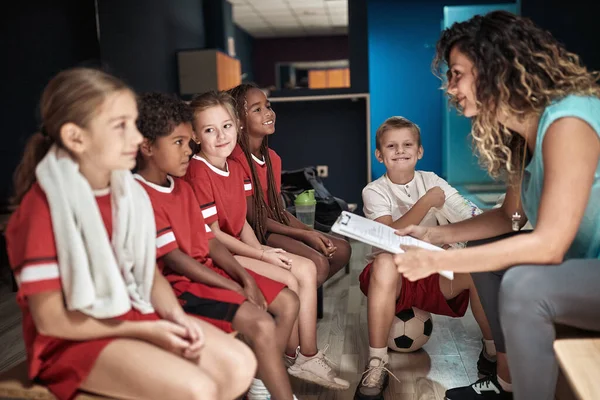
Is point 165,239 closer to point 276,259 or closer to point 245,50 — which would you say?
point 276,259

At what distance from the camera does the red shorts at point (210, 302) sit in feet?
4.50

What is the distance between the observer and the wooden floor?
6.19ft

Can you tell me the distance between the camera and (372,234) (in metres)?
1.44

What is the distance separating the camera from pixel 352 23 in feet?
15.5

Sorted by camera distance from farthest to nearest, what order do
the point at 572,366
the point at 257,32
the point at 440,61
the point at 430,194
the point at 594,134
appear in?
1. the point at 257,32
2. the point at 430,194
3. the point at 440,61
4. the point at 594,134
5. the point at 572,366

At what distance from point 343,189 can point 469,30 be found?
3.62m

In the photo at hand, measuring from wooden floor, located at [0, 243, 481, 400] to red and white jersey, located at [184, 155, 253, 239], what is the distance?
1.94 ft

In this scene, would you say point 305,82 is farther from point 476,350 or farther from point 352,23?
point 476,350

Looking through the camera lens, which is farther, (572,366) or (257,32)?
(257,32)

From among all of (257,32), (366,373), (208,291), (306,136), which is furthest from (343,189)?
(257,32)

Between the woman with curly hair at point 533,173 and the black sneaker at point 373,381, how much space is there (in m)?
0.51

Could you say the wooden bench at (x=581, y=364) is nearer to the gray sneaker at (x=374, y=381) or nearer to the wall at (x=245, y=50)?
the gray sneaker at (x=374, y=381)

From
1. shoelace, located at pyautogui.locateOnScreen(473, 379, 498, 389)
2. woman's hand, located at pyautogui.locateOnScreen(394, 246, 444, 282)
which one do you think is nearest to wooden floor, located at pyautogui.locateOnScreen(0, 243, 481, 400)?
shoelace, located at pyautogui.locateOnScreen(473, 379, 498, 389)

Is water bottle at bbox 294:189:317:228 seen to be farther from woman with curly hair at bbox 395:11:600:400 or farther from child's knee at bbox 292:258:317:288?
woman with curly hair at bbox 395:11:600:400
